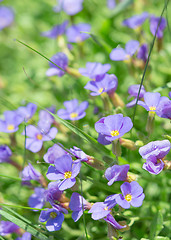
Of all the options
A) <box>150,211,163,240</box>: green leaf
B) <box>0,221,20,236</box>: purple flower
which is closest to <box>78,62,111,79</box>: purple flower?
<box>150,211,163,240</box>: green leaf

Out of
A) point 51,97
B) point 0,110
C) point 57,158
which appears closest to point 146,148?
point 57,158

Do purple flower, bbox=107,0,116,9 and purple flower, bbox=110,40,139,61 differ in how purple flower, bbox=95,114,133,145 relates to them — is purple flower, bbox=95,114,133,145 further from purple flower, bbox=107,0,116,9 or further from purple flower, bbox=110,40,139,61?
purple flower, bbox=107,0,116,9

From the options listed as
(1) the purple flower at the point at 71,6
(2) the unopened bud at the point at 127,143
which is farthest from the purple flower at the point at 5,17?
(2) the unopened bud at the point at 127,143

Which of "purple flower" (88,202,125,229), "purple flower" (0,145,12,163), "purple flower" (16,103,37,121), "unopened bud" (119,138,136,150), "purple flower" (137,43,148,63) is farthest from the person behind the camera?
"purple flower" (137,43,148,63)

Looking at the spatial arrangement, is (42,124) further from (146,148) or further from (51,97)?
(51,97)

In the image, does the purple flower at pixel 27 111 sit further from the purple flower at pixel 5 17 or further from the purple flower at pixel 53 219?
the purple flower at pixel 5 17

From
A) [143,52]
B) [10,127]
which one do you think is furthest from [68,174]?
[143,52]
